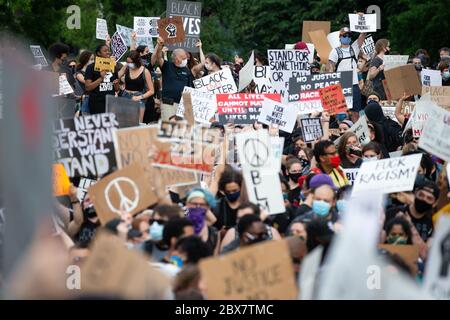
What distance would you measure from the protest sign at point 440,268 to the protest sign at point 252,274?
71 centimetres

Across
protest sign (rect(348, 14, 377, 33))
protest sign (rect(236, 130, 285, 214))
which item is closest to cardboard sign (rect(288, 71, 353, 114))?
protest sign (rect(236, 130, 285, 214))

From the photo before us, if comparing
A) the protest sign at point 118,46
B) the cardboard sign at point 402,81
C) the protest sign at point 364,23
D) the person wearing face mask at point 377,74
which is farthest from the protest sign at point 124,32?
the cardboard sign at point 402,81

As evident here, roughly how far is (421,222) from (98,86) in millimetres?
8012

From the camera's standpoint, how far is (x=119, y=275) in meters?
5.46

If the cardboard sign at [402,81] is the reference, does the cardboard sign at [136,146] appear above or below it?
above

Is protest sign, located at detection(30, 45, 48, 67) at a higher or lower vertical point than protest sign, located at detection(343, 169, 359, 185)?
higher

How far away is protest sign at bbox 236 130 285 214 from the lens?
1062 centimetres

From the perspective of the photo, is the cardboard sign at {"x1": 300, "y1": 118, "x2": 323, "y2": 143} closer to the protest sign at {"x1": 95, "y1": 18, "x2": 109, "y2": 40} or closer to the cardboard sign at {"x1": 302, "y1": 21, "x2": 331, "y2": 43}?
the protest sign at {"x1": 95, "y1": 18, "x2": 109, "y2": 40}

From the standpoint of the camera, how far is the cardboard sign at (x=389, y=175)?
10.9 metres

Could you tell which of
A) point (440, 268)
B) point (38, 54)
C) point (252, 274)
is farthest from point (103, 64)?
point (440, 268)

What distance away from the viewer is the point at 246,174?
35.3ft

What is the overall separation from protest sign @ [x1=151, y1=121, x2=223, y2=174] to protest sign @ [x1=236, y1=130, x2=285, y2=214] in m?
0.32

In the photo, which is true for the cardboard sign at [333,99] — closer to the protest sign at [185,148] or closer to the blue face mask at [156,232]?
the protest sign at [185,148]
